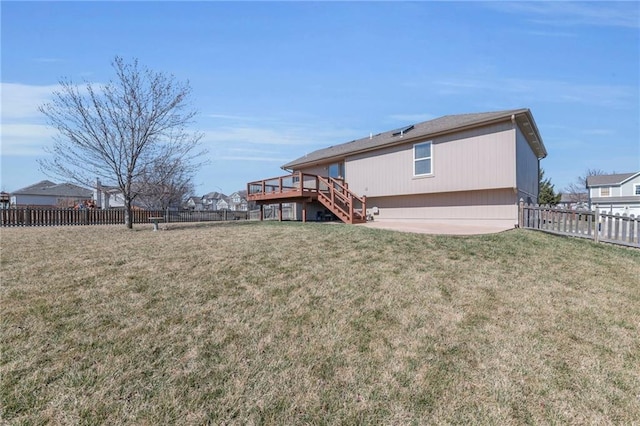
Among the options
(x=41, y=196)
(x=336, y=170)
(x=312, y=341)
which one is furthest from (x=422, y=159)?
(x=41, y=196)

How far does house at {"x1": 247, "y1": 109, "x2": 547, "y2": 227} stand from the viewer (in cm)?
1151

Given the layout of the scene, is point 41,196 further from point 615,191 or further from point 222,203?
point 615,191

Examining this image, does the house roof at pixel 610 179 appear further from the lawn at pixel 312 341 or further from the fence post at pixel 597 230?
the lawn at pixel 312 341

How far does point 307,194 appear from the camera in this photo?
1403 cm

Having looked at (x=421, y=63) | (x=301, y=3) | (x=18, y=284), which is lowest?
(x=18, y=284)

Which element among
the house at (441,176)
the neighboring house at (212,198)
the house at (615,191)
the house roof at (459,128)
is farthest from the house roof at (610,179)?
the neighboring house at (212,198)

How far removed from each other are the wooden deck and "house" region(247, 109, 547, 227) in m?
0.05

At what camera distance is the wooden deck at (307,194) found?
1366 cm

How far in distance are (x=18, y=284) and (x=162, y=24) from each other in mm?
6901

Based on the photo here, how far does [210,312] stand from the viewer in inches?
145

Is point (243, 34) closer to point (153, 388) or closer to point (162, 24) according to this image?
point (162, 24)

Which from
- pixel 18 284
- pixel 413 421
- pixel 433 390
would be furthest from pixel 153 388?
pixel 18 284

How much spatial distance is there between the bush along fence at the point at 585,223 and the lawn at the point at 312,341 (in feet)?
14.2

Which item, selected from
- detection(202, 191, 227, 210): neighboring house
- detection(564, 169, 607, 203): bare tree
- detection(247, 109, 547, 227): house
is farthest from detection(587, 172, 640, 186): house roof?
detection(202, 191, 227, 210): neighboring house
